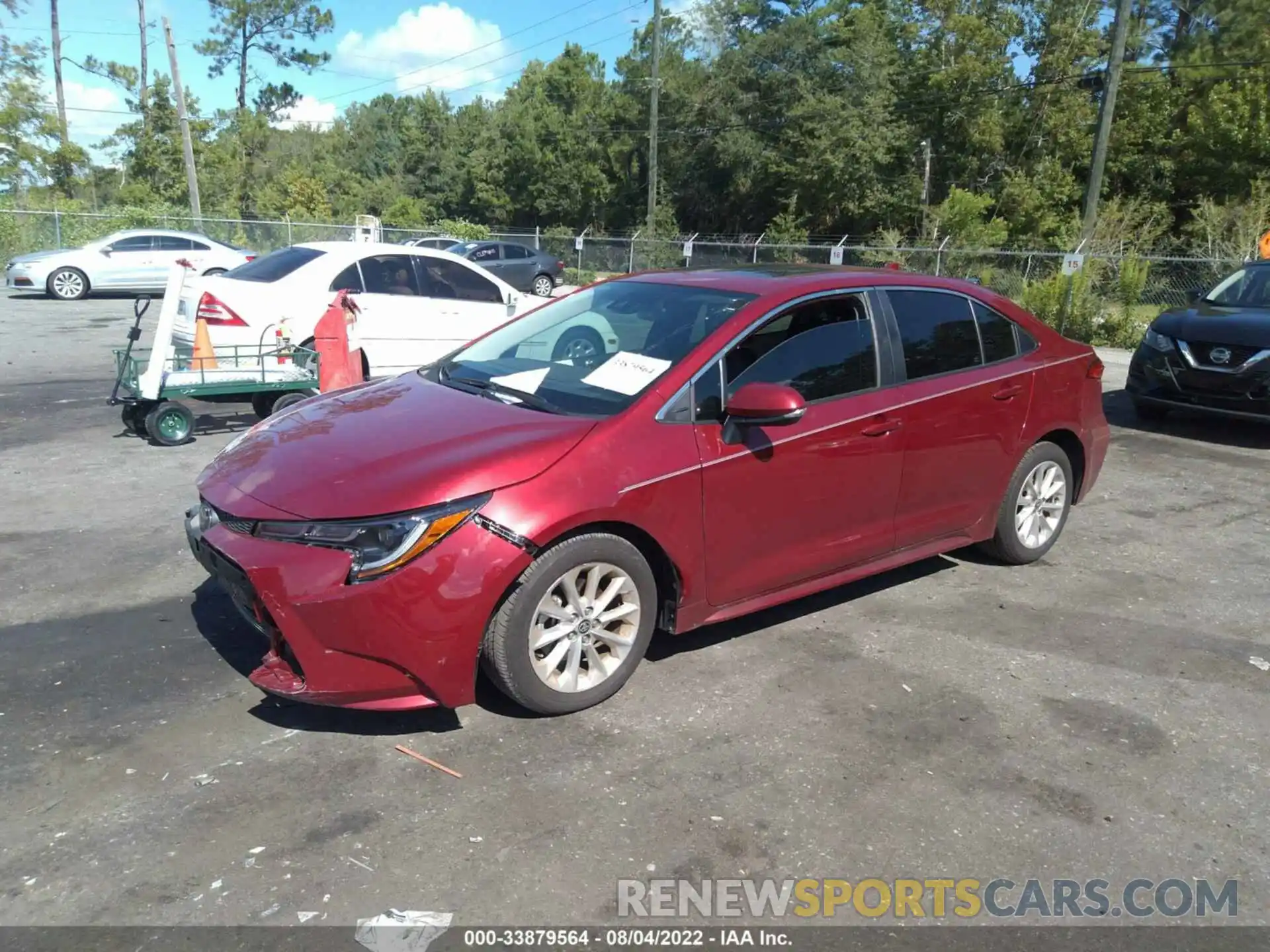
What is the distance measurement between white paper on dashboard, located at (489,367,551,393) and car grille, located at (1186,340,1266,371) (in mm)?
7253

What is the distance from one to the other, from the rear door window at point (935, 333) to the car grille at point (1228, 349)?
5.07m

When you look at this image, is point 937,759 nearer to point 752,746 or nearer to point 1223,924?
point 752,746

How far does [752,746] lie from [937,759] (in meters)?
0.69

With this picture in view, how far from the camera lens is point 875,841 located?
3107 millimetres

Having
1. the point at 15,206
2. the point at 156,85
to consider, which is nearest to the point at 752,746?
the point at 15,206

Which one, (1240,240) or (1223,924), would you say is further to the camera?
(1240,240)

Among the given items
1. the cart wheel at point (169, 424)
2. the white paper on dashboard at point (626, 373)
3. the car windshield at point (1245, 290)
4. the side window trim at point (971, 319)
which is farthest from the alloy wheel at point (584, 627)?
the car windshield at point (1245, 290)

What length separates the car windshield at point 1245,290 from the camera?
31.3 feet

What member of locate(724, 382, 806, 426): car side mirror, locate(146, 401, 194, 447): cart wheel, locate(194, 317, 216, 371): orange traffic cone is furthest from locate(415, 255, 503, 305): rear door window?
locate(724, 382, 806, 426): car side mirror

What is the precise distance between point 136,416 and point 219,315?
125cm

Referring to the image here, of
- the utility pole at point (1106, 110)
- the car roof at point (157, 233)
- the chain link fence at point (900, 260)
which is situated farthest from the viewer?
the car roof at point (157, 233)

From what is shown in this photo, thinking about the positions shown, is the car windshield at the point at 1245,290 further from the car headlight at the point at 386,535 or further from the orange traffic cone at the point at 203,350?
the orange traffic cone at the point at 203,350

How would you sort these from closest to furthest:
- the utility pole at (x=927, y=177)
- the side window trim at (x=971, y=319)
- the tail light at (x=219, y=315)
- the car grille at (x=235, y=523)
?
the car grille at (x=235, y=523), the side window trim at (x=971, y=319), the tail light at (x=219, y=315), the utility pole at (x=927, y=177)

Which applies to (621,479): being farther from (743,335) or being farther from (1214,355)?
(1214,355)
